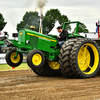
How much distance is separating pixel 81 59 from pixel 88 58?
17.1 inches

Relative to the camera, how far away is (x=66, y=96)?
3881 millimetres

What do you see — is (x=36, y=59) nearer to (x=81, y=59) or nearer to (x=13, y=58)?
(x=13, y=58)

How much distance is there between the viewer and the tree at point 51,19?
4897 cm

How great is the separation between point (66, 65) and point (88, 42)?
115 centimetres

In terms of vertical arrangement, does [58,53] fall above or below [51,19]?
below

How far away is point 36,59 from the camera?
18.6 feet

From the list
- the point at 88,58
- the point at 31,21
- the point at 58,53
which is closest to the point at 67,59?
the point at 58,53

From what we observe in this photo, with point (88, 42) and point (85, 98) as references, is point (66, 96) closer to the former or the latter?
point (85, 98)

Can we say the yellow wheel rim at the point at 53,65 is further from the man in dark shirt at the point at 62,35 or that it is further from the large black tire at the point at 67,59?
the large black tire at the point at 67,59

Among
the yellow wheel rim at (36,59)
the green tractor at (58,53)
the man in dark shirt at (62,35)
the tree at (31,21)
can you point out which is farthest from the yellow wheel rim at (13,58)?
the tree at (31,21)

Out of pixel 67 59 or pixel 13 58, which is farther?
pixel 13 58

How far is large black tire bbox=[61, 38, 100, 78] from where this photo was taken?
233 inches

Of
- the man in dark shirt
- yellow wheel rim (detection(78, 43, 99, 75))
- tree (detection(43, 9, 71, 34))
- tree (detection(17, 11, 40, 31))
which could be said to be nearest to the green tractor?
yellow wheel rim (detection(78, 43, 99, 75))

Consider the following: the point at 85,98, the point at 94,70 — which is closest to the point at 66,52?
the point at 94,70
